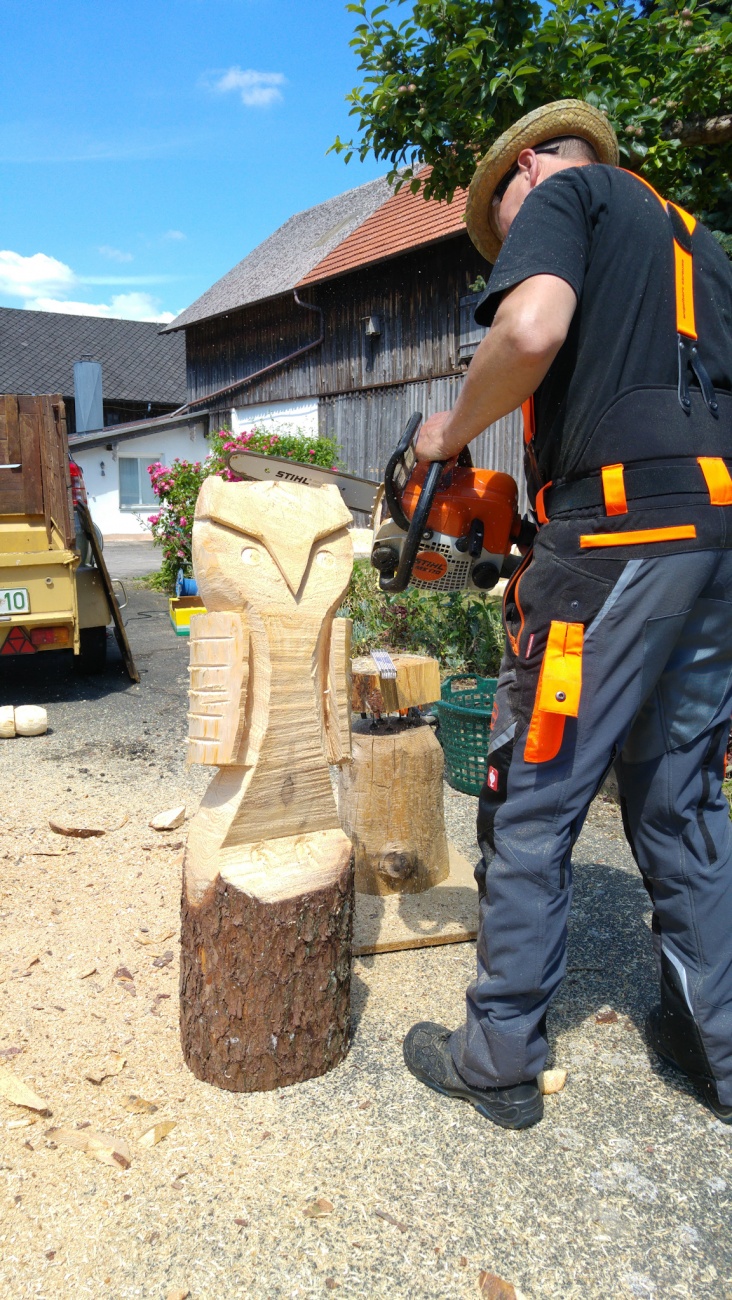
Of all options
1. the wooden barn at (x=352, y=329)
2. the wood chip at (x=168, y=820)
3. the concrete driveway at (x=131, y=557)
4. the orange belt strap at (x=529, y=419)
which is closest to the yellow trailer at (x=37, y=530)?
the wood chip at (x=168, y=820)

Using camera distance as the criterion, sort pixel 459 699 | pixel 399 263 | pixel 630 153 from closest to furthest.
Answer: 1. pixel 630 153
2. pixel 459 699
3. pixel 399 263

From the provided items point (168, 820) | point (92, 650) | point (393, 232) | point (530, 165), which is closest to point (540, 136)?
point (530, 165)

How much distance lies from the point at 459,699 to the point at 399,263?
10370 mm

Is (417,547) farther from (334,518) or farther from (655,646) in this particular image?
(655,646)

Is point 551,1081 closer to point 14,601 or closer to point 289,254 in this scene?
point 14,601

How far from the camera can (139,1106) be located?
2012 millimetres

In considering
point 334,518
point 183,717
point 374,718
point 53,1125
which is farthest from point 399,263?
point 53,1125

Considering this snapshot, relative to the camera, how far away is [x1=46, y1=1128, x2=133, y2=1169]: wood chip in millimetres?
1844

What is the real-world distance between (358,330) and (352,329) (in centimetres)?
22

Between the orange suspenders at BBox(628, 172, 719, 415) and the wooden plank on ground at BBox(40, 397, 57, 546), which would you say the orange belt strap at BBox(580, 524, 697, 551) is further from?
the wooden plank on ground at BBox(40, 397, 57, 546)

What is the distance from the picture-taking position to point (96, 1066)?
2174 mm

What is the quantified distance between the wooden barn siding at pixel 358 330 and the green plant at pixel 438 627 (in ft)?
21.4

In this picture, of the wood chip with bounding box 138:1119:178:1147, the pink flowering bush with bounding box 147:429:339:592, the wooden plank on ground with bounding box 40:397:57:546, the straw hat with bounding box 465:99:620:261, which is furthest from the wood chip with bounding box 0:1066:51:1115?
the pink flowering bush with bounding box 147:429:339:592

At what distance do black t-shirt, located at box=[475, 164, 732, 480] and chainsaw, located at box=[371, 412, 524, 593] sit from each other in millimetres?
391
